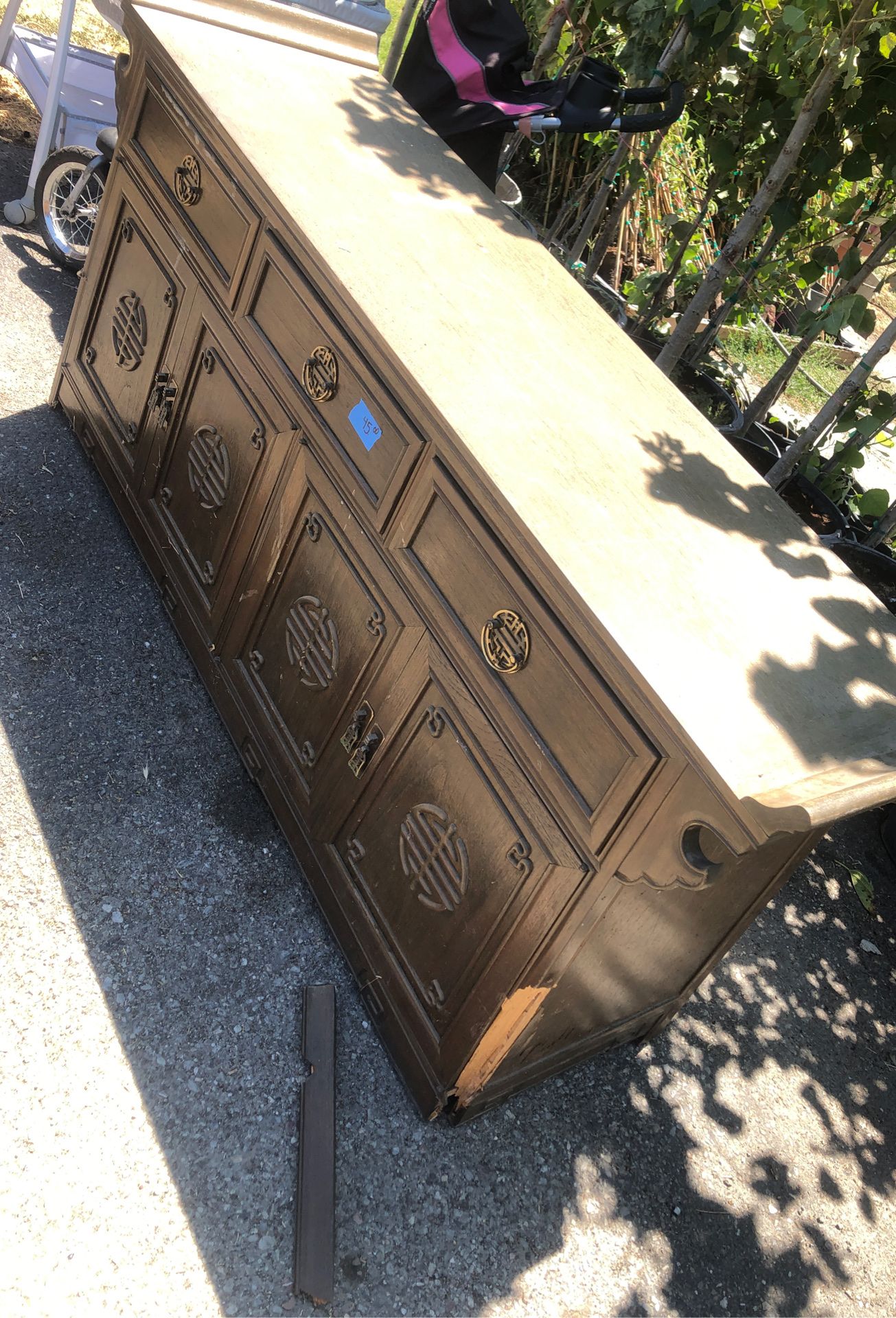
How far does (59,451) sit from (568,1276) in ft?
10.6

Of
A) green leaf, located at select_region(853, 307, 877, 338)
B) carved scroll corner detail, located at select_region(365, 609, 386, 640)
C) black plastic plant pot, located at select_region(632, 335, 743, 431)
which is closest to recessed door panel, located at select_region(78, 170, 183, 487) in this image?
carved scroll corner detail, located at select_region(365, 609, 386, 640)

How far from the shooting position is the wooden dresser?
196cm

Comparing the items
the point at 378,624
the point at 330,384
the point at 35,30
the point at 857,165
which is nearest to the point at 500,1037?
the point at 378,624

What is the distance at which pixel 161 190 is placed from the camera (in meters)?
3.12

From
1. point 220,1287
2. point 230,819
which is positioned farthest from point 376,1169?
point 230,819

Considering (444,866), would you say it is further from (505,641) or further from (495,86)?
(495,86)

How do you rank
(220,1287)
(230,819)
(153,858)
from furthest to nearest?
1. (230,819)
2. (153,858)
3. (220,1287)

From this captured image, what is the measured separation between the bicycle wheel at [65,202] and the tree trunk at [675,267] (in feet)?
8.47

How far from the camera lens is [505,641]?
2123 millimetres

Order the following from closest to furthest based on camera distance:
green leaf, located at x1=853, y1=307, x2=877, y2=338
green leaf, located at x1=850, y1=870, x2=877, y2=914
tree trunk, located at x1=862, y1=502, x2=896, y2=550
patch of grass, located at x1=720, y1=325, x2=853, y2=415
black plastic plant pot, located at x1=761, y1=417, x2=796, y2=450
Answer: green leaf, located at x1=853, y1=307, x2=877, y2=338, green leaf, located at x1=850, y1=870, x2=877, y2=914, tree trunk, located at x1=862, y1=502, x2=896, y2=550, black plastic plant pot, located at x1=761, y1=417, x2=796, y2=450, patch of grass, located at x1=720, y1=325, x2=853, y2=415

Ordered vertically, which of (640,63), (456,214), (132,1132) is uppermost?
(640,63)

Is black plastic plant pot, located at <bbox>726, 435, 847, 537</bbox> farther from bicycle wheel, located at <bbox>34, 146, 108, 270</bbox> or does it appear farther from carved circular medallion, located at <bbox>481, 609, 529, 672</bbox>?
bicycle wheel, located at <bbox>34, 146, 108, 270</bbox>

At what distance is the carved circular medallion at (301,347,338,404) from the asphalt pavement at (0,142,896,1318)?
118cm

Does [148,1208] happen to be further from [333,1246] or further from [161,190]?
[161,190]
